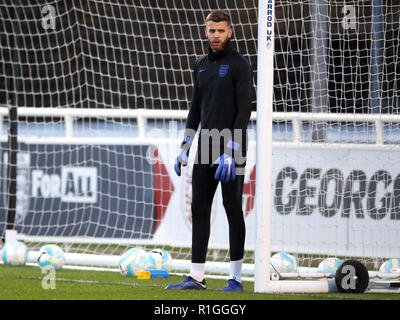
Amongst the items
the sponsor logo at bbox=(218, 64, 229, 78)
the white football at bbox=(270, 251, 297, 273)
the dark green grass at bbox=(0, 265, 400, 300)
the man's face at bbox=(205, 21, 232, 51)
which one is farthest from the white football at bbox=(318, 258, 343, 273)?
the man's face at bbox=(205, 21, 232, 51)

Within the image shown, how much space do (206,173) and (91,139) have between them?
13.1 ft

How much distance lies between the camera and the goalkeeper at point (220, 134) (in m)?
5.95

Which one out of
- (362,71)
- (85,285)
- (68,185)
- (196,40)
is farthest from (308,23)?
(68,185)

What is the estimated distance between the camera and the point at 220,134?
5.95 metres

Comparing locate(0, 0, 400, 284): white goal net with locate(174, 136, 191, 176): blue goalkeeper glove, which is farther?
locate(0, 0, 400, 284): white goal net

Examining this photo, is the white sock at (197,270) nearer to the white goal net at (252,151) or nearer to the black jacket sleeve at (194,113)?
the black jacket sleeve at (194,113)

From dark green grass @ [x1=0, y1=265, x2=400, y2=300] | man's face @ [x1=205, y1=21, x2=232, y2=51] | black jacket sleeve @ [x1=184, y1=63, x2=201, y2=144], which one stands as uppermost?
man's face @ [x1=205, y1=21, x2=232, y2=51]

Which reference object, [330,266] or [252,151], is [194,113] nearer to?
[330,266]

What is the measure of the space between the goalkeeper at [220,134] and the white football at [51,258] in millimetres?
1575

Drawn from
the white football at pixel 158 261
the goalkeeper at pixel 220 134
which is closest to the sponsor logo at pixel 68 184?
the white football at pixel 158 261

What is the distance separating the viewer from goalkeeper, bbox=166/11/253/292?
19.5ft

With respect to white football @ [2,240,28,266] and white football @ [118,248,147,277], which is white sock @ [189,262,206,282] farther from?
white football @ [2,240,28,266]

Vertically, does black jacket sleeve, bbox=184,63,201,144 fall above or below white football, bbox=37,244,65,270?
above

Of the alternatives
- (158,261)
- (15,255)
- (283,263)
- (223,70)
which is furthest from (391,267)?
(15,255)
